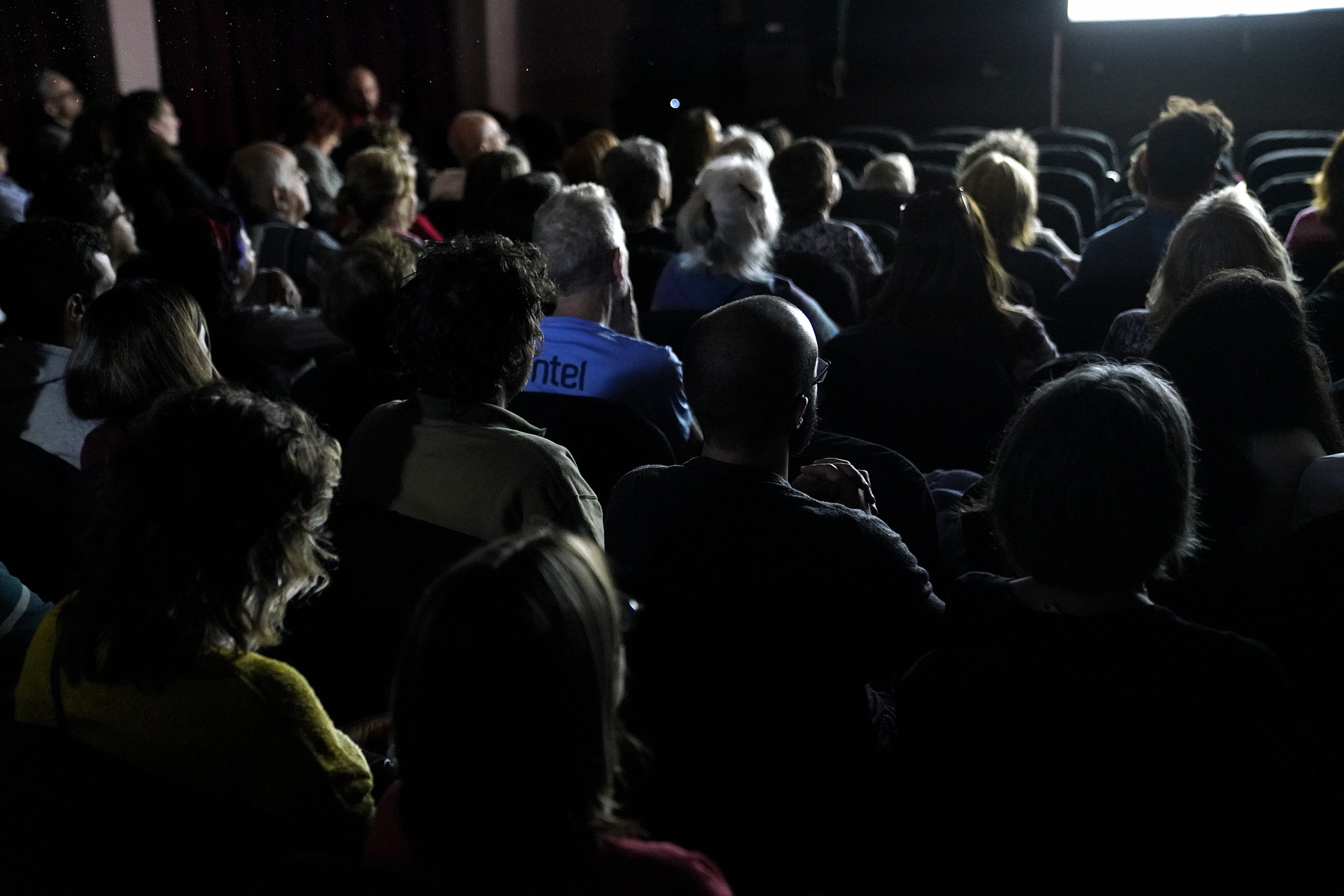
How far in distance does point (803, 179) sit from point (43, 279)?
8.03 feet

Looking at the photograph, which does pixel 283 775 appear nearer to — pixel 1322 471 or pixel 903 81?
pixel 1322 471

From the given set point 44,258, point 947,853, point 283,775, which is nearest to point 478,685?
point 283,775

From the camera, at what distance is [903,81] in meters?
11.3

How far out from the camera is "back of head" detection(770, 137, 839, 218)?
3.99m

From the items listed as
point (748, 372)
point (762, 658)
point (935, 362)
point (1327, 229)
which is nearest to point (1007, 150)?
point (1327, 229)

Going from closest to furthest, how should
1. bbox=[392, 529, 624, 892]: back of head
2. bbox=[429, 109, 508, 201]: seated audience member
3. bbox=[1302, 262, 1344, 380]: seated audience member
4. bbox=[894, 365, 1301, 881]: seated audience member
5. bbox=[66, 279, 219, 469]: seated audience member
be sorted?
bbox=[392, 529, 624, 892]: back of head
bbox=[894, 365, 1301, 881]: seated audience member
bbox=[66, 279, 219, 469]: seated audience member
bbox=[1302, 262, 1344, 380]: seated audience member
bbox=[429, 109, 508, 201]: seated audience member

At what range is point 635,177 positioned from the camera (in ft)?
13.0

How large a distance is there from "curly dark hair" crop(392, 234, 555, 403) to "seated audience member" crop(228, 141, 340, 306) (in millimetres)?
2211

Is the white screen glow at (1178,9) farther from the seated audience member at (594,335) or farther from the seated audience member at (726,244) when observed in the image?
the seated audience member at (594,335)

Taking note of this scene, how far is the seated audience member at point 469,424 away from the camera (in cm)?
183

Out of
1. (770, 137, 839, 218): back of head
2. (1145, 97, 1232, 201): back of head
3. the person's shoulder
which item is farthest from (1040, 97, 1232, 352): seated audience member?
the person's shoulder

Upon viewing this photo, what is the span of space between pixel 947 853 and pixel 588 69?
11.5m

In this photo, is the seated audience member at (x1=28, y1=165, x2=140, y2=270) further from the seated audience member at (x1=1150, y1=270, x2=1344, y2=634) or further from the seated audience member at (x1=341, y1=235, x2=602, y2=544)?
the seated audience member at (x1=1150, y1=270, x2=1344, y2=634)

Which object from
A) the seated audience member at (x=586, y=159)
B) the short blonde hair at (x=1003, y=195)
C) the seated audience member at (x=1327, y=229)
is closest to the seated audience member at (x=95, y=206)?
the seated audience member at (x=586, y=159)
